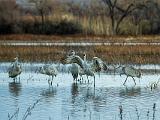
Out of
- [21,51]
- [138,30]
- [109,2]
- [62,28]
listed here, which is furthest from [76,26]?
[21,51]

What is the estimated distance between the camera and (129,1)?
5184 centimetres

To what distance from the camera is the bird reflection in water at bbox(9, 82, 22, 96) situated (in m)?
13.9

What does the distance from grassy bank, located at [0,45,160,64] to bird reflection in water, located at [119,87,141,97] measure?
637cm

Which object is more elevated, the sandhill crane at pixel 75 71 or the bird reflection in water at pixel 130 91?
the sandhill crane at pixel 75 71

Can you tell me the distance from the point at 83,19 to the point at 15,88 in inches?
1178

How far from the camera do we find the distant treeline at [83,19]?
141 feet

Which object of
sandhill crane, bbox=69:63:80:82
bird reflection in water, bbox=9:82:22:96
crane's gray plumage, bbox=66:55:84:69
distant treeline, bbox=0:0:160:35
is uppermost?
crane's gray plumage, bbox=66:55:84:69

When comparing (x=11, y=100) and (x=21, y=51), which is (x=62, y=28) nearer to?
(x=21, y=51)

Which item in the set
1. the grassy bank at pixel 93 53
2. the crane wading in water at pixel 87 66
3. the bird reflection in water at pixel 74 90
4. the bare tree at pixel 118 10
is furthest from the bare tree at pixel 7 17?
the bird reflection in water at pixel 74 90

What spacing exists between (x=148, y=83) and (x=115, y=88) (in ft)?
4.77

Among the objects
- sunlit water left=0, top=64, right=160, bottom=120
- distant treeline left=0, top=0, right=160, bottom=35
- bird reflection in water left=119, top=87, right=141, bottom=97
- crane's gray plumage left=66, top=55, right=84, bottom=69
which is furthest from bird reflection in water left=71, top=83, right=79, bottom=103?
distant treeline left=0, top=0, right=160, bottom=35

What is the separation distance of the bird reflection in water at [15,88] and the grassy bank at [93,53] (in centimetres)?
535

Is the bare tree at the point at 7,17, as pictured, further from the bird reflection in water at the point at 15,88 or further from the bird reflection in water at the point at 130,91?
the bird reflection in water at the point at 130,91

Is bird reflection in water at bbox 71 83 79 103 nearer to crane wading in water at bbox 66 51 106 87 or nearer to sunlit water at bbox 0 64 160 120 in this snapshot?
sunlit water at bbox 0 64 160 120
